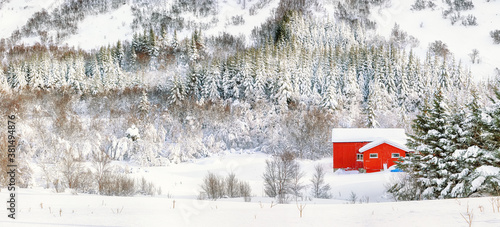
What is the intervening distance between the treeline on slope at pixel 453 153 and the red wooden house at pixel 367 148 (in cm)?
1499

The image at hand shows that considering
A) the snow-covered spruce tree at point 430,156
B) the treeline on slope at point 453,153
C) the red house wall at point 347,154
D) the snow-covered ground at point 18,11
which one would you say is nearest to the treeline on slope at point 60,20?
the snow-covered ground at point 18,11

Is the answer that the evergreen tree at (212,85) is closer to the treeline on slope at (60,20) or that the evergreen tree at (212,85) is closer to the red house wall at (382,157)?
the red house wall at (382,157)

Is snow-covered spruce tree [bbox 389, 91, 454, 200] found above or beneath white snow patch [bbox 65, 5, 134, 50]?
beneath

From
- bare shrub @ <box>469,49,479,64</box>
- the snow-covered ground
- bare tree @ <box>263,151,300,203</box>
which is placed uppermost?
the snow-covered ground

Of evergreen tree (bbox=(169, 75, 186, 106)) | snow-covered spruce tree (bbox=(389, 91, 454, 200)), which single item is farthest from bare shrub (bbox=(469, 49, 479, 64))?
snow-covered spruce tree (bbox=(389, 91, 454, 200))

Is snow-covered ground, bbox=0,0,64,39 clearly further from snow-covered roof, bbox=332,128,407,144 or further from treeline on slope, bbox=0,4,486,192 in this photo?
snow-covered roof, bbox=332,128,407,144

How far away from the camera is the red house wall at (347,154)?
38031 millimetres

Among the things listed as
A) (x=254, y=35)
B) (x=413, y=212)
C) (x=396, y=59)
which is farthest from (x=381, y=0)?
(x=413, y=212)

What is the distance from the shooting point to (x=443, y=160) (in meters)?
18.4

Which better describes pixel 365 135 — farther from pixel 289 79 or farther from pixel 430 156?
pixel 289 79

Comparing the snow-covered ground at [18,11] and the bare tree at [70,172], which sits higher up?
the snow-covered ground at [18,11]

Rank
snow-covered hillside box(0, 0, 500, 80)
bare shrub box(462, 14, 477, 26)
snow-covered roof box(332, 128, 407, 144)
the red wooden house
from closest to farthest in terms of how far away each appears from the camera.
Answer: the red wooden house, snow-covered roof box(332, 128, 407, 144), snow-covered hillside box(0, 0, 500, 80), bare shrub box(462, 14, 477, 26)

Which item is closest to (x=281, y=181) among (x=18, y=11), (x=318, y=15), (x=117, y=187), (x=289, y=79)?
(x=117, y=187)

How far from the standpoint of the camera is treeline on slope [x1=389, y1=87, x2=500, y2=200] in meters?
15.1
